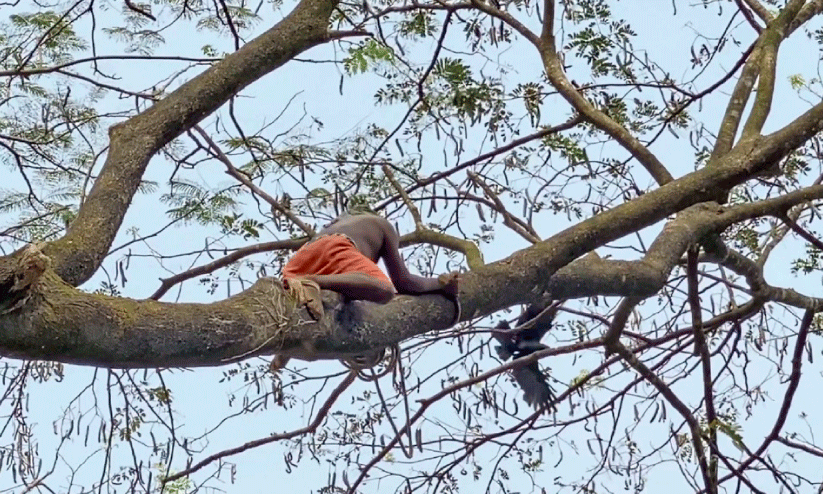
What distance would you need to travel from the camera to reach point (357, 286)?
3439 millimetres

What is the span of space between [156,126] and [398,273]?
0.99 m

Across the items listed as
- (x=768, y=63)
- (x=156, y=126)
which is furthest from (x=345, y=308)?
(x=768, y=63)

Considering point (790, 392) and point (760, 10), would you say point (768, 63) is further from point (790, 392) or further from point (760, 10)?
point (790, 392)

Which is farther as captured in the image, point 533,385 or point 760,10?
point 760,10

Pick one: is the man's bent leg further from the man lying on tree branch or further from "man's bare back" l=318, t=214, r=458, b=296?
"man's bare back" l=318, t=214, r=458, b=296

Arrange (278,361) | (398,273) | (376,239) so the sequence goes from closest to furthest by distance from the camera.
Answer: (278,361) < (398,273) < (376,239)

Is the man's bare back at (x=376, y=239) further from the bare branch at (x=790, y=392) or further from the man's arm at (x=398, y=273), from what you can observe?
the bare branch at (x=790, y=392)

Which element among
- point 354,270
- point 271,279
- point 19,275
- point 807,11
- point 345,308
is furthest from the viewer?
point 807,11

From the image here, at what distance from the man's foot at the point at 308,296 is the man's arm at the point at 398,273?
0.55 meters

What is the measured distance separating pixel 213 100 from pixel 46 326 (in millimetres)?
1547

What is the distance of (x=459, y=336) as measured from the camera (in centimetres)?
590

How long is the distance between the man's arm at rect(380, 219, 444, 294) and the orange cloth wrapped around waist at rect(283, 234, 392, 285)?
136mm

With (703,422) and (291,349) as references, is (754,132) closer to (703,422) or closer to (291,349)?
(703,422)

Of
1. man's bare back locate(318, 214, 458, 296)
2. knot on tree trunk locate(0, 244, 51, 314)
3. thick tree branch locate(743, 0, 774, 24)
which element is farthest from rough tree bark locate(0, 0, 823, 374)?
thick tree branch locate(743, 0, 774, 24)
